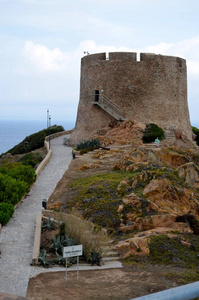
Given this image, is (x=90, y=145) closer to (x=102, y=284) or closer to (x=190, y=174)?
(x=190, y=174)

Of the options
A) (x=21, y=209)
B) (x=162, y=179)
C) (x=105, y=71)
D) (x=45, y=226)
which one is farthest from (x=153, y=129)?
(x=45, y=226)

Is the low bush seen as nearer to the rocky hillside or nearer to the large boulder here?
the rocky hillside

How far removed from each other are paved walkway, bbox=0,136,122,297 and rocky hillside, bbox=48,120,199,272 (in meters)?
0.76

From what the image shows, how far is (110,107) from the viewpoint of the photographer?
94.0 ft

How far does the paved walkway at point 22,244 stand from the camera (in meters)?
8.42

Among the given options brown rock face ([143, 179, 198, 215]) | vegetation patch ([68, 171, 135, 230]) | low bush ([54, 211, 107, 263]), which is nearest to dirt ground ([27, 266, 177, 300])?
low bush ([54, 211, 107, 263])

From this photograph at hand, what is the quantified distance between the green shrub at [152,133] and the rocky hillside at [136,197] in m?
5.16

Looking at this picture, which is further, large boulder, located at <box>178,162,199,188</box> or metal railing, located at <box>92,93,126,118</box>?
metal railing, located at <box>92,93,126,118</box>

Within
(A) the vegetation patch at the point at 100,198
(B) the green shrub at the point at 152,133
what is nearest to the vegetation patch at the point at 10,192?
(A) the vegetation patch at the point at 100,198

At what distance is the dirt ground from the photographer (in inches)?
304

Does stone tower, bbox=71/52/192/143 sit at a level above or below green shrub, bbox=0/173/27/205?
above

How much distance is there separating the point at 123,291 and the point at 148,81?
2252 centimetres

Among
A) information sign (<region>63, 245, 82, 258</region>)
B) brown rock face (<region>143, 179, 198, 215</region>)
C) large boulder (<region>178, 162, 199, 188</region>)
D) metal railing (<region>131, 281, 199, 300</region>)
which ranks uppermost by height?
metal railing (<region>131, 281, 199, 300</region>)

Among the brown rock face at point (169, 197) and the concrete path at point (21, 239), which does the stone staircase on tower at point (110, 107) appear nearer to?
the concrete path at point (21, 239)
